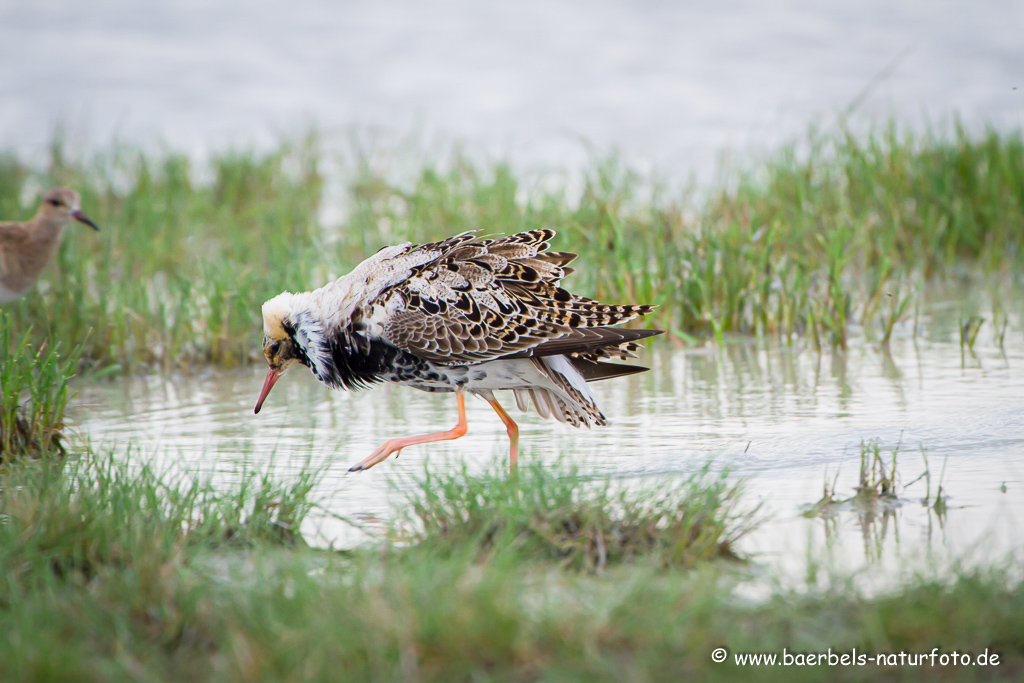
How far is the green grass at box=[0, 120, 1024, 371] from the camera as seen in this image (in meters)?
7.79

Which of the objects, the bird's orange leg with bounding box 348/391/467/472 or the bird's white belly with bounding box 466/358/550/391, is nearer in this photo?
the bird's orange leg with bounding box 348/391/467/472

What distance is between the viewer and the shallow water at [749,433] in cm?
414

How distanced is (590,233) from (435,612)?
4.96m

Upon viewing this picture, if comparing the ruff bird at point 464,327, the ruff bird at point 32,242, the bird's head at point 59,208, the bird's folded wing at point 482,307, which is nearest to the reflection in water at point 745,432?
the ruff bird at point 464,327

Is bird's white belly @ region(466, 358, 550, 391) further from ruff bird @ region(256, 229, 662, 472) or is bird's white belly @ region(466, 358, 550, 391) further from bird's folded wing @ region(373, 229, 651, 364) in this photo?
bird's folded wing @ region(373, 229, 651, 364)

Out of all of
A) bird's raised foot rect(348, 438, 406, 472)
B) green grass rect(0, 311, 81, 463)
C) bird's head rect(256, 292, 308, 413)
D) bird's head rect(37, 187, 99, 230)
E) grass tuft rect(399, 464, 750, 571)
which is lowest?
grass tuft rect(399, 464, 750, 571)

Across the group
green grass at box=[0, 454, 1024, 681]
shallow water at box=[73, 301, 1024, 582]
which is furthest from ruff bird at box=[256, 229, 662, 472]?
green grass at box=[0, 454, 1024, 681]

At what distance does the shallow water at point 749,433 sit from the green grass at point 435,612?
0.31m

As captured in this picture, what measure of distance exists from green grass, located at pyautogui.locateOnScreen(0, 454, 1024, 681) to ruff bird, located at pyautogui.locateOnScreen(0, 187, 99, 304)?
140 inches

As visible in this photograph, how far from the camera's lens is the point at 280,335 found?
5832 mm

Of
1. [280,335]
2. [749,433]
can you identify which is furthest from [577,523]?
[280,335]

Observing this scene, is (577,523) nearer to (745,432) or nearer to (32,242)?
(745,432)

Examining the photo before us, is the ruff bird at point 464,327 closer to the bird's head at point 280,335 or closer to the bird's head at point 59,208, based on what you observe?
the bird's head at point 280,335

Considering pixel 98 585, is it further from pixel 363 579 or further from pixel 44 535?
pixel 363 579
